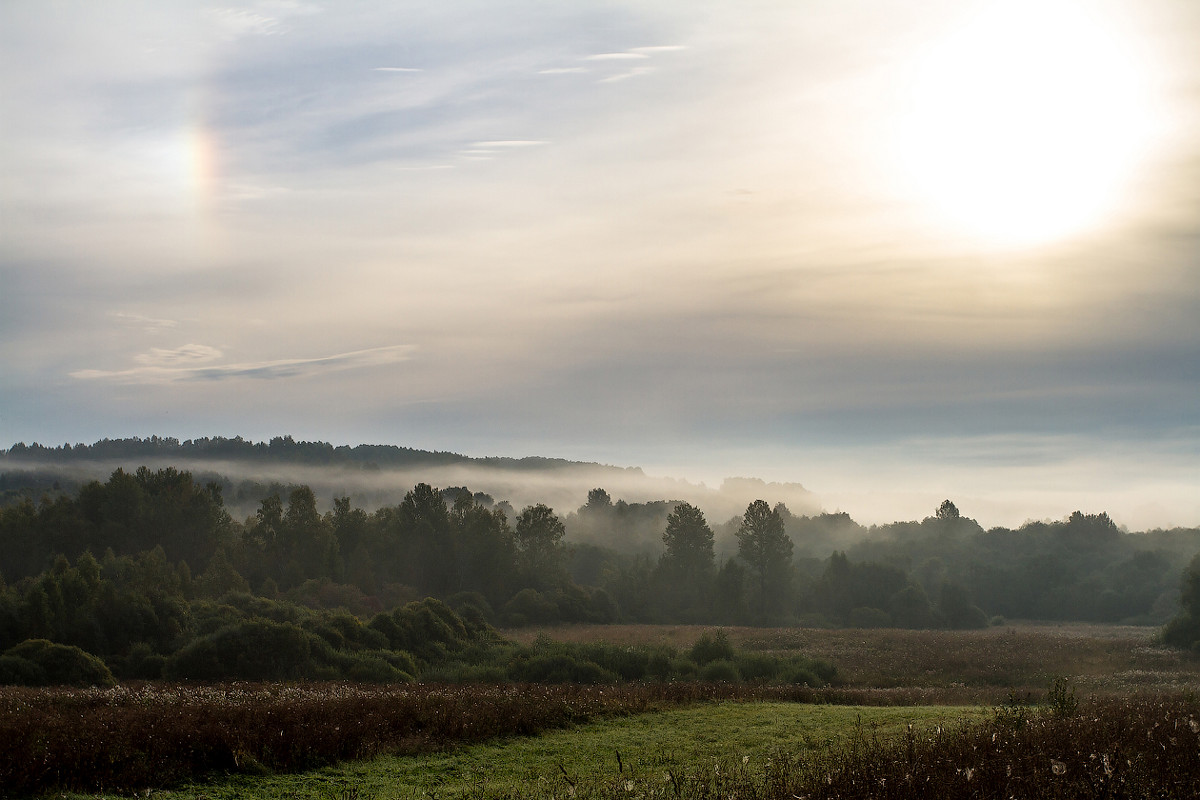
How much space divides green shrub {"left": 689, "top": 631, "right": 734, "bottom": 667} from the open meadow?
15.5 meters

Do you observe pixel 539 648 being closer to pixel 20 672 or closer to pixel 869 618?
pixel 20 672

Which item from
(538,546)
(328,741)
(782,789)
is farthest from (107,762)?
(538,546)

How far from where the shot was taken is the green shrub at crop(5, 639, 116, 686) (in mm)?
34000

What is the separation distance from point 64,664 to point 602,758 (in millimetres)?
28101

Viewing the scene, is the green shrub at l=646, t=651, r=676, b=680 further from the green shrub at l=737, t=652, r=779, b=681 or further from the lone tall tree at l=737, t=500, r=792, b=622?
the lone tall tree at l=737, t=500, r=792, b=622

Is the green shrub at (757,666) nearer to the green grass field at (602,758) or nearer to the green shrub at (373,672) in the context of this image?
the green shrub at (373,672)

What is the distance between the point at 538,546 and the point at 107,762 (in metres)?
88.0

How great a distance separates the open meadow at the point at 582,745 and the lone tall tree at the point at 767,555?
238ft

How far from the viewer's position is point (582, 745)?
1844 cm

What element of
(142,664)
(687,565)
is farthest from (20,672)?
(687,565)

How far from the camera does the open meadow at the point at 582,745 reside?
32.1ft

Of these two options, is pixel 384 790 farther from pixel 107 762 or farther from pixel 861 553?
pixel 861 553

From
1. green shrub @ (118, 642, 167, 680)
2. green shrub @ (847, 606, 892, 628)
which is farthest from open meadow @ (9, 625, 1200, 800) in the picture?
green shrub @ (847, 606, 892, 628)

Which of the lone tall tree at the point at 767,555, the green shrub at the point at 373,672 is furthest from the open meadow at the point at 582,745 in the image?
the lone tall tree at the point at 767,555
